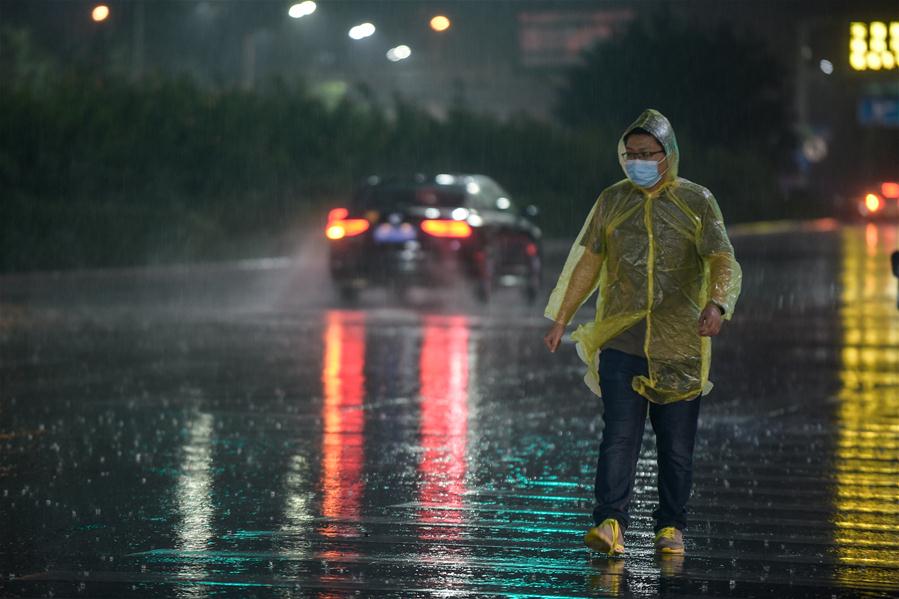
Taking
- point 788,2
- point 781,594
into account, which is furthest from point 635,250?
point 788,2

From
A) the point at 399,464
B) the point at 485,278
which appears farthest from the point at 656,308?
the point at 485,278

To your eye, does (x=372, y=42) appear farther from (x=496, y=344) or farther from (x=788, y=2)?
(x=496, y=344)

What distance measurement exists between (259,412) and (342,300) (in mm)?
12421

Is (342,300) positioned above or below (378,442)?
above

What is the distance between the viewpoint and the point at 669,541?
24.6 feet

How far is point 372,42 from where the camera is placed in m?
95.2

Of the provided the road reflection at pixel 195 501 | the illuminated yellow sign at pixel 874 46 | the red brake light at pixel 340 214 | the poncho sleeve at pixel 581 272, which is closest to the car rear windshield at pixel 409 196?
the red brake light at pixel 340 214

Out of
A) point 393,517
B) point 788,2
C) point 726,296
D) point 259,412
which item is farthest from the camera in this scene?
point 788,2

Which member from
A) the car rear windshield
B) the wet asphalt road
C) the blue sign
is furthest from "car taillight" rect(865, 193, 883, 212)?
the wet asphalt road

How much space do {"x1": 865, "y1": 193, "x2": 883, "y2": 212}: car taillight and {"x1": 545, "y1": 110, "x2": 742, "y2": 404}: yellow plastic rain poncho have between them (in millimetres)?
70036

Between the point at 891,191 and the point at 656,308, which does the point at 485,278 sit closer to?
the point at 656,308

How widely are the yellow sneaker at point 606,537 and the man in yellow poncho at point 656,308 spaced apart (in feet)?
0.15

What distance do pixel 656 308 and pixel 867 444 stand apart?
3.99 meters

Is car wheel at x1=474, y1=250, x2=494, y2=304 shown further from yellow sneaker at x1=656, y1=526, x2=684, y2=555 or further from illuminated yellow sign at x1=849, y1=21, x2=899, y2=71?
illuminated yellow sign at x1=849, y1=21, x2=899, y2=71
